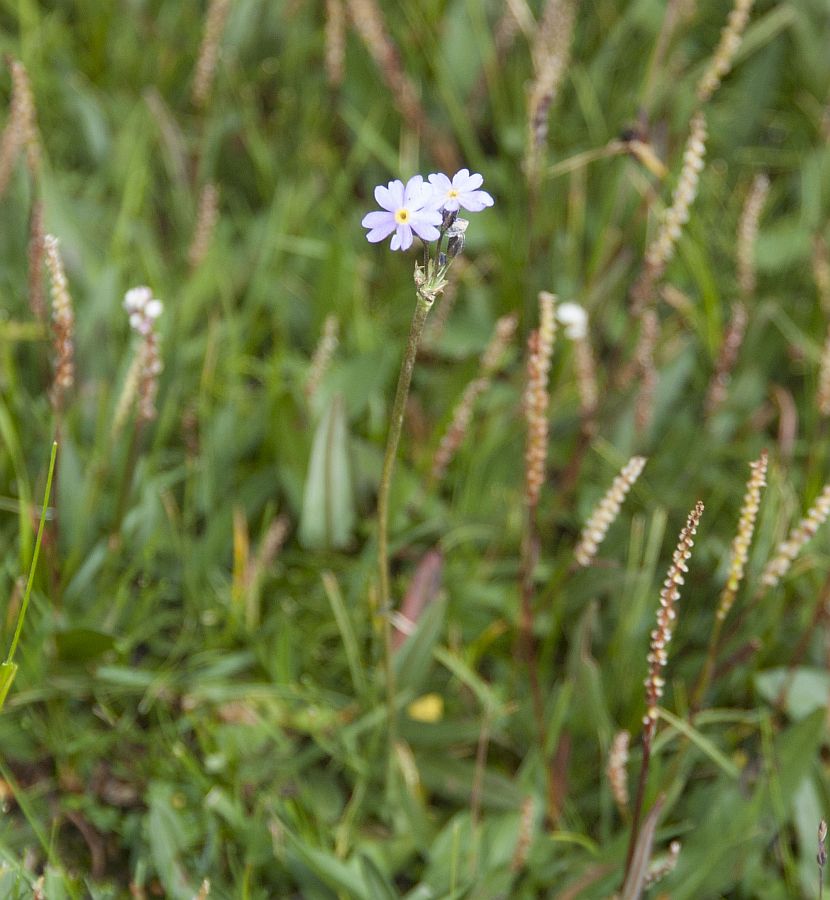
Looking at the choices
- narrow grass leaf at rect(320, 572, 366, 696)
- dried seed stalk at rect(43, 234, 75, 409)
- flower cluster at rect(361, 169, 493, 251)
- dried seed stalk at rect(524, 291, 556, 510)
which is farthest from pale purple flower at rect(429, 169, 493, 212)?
narrow grass leaf at rect(320, 572, 366, 696)

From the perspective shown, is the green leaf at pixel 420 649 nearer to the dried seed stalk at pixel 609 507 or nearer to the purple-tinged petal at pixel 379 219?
the dried seed stalk at pixel 609 507

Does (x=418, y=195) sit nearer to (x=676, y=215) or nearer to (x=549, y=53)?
(x=676, y=215)

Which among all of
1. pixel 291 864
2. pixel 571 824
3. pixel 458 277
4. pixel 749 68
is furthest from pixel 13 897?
pixel 749 68

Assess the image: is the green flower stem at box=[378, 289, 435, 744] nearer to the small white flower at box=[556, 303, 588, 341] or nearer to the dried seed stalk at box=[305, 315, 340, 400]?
the dried seed stalk at box=[305, 315, 340, 400]

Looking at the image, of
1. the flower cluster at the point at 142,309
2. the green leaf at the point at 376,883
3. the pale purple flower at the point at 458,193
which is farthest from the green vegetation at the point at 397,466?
the pale purple flower at the point at 458,193

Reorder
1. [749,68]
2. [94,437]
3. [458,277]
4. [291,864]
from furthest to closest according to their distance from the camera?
[749,68]
[458,277]
[94,437]
[291,864]

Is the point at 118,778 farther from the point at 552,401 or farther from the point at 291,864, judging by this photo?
the point at 552,401

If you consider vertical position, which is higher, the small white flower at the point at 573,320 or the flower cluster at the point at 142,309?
the flower cluster at the point at 142,309

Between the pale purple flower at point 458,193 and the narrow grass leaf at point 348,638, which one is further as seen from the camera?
the narrow grass leaf at point 348,638
